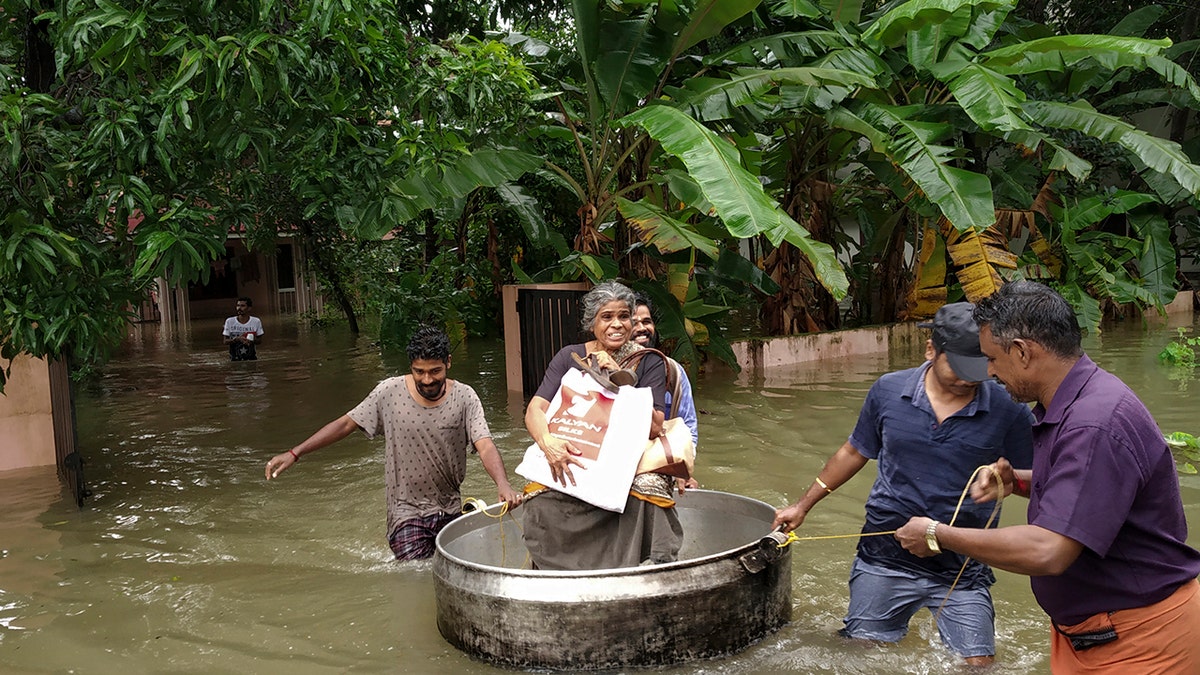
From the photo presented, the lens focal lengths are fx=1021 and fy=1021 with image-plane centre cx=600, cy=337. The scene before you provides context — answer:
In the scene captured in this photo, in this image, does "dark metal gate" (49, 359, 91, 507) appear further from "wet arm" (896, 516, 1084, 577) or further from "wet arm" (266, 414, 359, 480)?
"wet arm" (896, 516, 1084, 577)

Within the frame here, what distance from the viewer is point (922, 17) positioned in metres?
10.7

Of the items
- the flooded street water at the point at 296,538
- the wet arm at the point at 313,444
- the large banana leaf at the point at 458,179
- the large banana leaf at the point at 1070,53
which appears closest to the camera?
the flooded street water at the point at 296,538

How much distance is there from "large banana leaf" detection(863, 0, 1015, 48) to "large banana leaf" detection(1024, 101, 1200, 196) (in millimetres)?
1358

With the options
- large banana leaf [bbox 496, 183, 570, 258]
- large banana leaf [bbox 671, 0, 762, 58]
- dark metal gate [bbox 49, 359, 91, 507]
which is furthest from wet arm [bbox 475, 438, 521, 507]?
large banana leaf [bbox 496, 183, 570, 258]

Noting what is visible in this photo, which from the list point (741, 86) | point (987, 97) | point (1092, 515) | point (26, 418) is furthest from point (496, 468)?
point (987, 97)

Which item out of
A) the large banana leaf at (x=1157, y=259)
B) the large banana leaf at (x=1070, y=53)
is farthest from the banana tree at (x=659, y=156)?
the large banana leaf at (x=1157, y=259)

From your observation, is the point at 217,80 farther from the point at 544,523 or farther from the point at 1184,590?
the point at 1184,590

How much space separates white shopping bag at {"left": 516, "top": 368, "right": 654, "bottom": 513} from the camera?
14.2ft

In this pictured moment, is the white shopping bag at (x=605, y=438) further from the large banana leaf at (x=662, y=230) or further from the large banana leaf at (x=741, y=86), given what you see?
the large banana leaf at (x=741, y=86)

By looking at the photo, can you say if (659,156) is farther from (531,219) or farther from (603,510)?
(603,510)

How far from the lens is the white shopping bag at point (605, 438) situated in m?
4.32

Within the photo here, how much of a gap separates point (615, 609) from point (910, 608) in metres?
1.22

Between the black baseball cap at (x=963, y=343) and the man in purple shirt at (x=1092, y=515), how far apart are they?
79cm

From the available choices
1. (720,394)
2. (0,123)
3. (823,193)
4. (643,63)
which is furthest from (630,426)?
(823,193)
